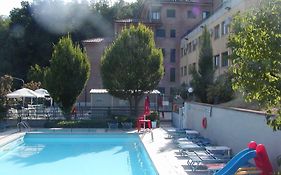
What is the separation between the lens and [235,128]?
14141 millimetres

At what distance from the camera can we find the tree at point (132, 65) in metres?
27.1

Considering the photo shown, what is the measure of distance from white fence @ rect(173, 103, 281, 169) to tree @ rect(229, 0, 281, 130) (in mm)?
5438

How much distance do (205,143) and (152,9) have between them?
37.5 m

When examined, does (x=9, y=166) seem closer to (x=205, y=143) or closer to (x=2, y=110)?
(x=205, y=143)

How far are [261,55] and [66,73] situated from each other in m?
23.1

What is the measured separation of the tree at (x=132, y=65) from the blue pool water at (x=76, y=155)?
5908 millimetres

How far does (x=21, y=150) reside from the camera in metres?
19.4

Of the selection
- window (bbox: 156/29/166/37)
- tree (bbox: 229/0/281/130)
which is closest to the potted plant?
tree (bbox: 229/0/281/130)

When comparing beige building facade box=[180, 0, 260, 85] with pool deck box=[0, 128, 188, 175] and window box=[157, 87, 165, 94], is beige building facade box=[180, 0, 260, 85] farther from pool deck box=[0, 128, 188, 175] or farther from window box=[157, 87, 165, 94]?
pool deck box=[0, 128, 188, 175]

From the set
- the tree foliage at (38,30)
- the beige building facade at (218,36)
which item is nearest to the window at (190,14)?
the beige building facade at (218,36)

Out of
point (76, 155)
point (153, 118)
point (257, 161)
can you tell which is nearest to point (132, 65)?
point (153, 118)

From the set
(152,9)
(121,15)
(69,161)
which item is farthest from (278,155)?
(121,15)

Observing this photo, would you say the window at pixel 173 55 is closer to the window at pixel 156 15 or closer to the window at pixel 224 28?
the window at pixel 156 15

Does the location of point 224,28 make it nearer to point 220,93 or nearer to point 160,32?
point 220,93
